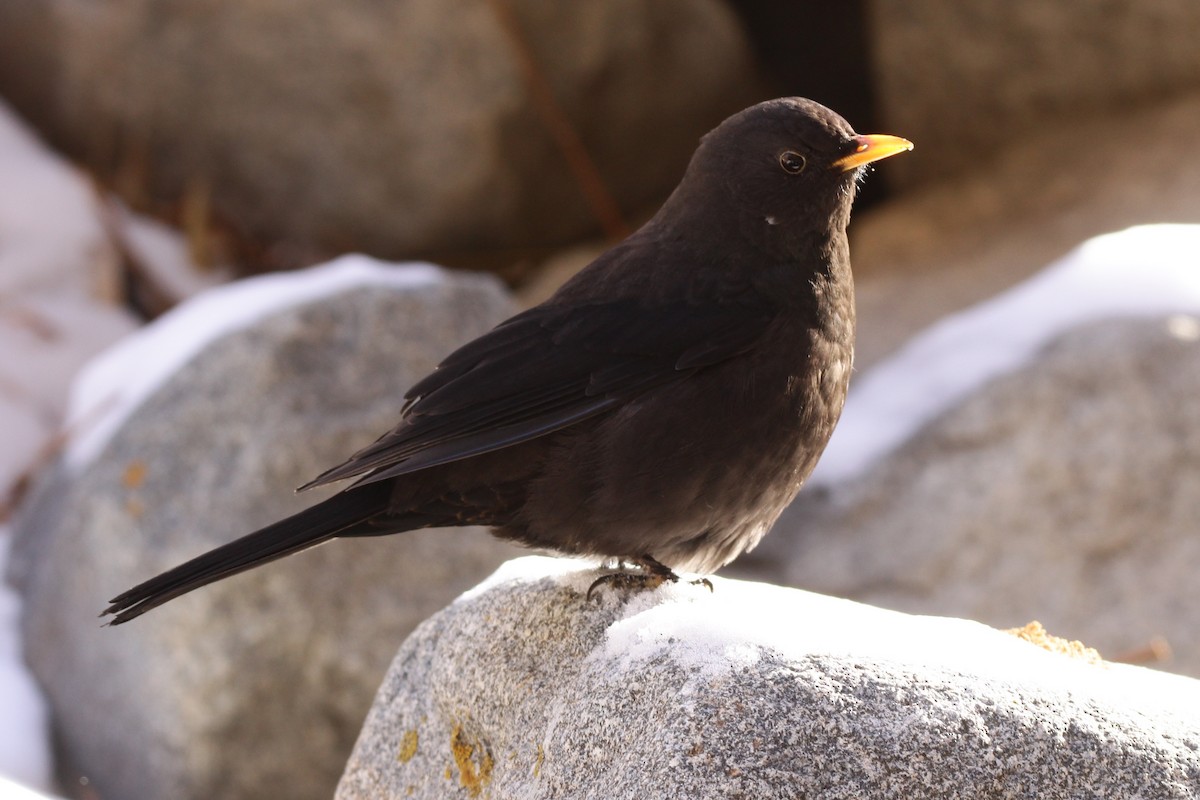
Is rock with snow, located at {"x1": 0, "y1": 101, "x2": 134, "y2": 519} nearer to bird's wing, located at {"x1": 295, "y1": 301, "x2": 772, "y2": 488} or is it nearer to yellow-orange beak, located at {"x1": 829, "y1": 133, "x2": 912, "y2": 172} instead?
bird's wing, located at {"x1": 295, "y1": 301, "x2": 772, "y2": 488}

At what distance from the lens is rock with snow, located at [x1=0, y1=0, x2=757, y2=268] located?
7480 millimetres

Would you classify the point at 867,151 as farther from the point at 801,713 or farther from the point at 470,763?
the point at 470,763

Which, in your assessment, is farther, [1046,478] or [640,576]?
[1046,478]

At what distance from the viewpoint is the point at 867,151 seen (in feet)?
10.9

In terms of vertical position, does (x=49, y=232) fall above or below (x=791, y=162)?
above

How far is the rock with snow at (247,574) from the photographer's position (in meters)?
4.95

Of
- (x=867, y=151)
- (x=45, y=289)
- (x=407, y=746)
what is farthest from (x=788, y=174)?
(x=45, y=289)

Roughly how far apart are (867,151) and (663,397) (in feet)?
2.50

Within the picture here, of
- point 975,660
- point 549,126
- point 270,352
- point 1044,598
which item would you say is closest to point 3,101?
point 549,126

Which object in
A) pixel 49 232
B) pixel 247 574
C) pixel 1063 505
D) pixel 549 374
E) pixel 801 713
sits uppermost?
pixel 49 232

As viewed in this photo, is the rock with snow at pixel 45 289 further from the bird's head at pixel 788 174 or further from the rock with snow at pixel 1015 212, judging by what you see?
the bird's head at pixel 788 174

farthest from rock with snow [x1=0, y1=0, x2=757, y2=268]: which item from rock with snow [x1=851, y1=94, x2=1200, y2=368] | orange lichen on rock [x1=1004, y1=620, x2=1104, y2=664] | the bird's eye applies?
orange lichen on rock [x1=1004, y1=620, x2=1104, y2=664]

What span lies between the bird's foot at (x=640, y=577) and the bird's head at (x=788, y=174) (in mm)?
797

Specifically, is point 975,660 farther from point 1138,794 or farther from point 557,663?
point 557,663
